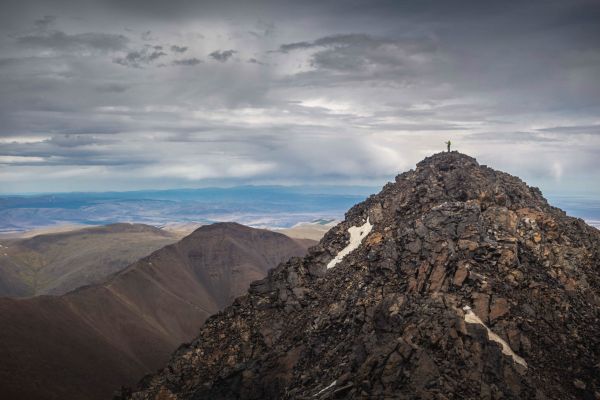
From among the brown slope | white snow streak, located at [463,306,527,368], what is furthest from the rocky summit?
the brown slope

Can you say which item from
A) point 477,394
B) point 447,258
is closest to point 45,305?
point 447,258

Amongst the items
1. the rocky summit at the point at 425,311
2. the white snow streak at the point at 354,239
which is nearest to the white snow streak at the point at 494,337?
the rocky summit at the point at 425,311

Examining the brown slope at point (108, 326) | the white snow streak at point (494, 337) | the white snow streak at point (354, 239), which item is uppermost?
the white snow streak at point (354, 239)

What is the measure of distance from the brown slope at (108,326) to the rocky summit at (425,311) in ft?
96.4

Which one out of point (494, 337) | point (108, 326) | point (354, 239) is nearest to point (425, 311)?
point (494, 337)

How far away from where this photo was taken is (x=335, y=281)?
5644 centimetres

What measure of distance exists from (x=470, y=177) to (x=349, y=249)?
15176mm

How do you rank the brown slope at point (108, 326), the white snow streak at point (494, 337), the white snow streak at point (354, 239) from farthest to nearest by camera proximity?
the brown slope at point (108, 326) < the white snow streak at point (354, 239) < the white snow streak at point (494, 337)

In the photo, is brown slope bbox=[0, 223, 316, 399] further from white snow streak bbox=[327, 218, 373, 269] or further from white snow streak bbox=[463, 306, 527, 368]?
white snow streak bbox=[463, 306, 527, 368]

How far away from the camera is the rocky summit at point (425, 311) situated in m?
37.1

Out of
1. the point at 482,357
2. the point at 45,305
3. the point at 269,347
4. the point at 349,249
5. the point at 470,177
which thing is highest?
the point at 470,177

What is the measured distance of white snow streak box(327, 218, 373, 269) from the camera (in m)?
61.5

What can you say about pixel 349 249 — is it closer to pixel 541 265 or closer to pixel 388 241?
pixel 388 241

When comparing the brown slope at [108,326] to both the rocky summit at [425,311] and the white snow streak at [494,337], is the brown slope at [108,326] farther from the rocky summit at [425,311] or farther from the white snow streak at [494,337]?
the white snow streak at [494,337]
